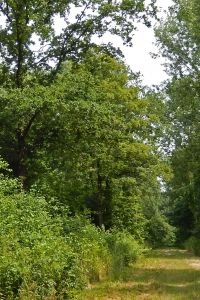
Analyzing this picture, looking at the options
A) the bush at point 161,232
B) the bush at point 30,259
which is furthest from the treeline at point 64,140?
the bush at point 161,232

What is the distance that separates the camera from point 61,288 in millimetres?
11531

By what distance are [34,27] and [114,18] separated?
336 centimetres

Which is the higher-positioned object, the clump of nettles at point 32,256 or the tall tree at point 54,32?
the tall tree at point 54,32

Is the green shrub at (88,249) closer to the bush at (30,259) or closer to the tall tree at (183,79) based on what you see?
the bush at (30,259)

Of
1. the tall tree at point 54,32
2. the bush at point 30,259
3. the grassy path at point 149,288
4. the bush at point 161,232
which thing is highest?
the tall tree at point 54,32

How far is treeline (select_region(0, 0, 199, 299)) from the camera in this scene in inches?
446

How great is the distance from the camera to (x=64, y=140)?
2008 cm

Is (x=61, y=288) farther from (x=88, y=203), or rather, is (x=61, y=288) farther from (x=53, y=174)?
(x=88, y=203)

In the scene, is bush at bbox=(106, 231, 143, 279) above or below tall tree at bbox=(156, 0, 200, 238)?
below

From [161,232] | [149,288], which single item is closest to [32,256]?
[149,288]

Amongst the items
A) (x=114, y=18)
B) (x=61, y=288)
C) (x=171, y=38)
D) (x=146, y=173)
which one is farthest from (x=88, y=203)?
(x=61, y=288)

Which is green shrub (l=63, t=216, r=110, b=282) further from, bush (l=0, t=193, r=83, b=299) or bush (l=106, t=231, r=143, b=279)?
bush (l=0, t=193, r=83, b=299)

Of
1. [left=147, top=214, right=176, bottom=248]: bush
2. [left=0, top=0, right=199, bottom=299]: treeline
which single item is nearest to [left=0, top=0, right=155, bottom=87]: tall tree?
[left=0, top=0, right=199, bottom=299]: treeline

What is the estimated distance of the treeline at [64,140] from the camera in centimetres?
1134
